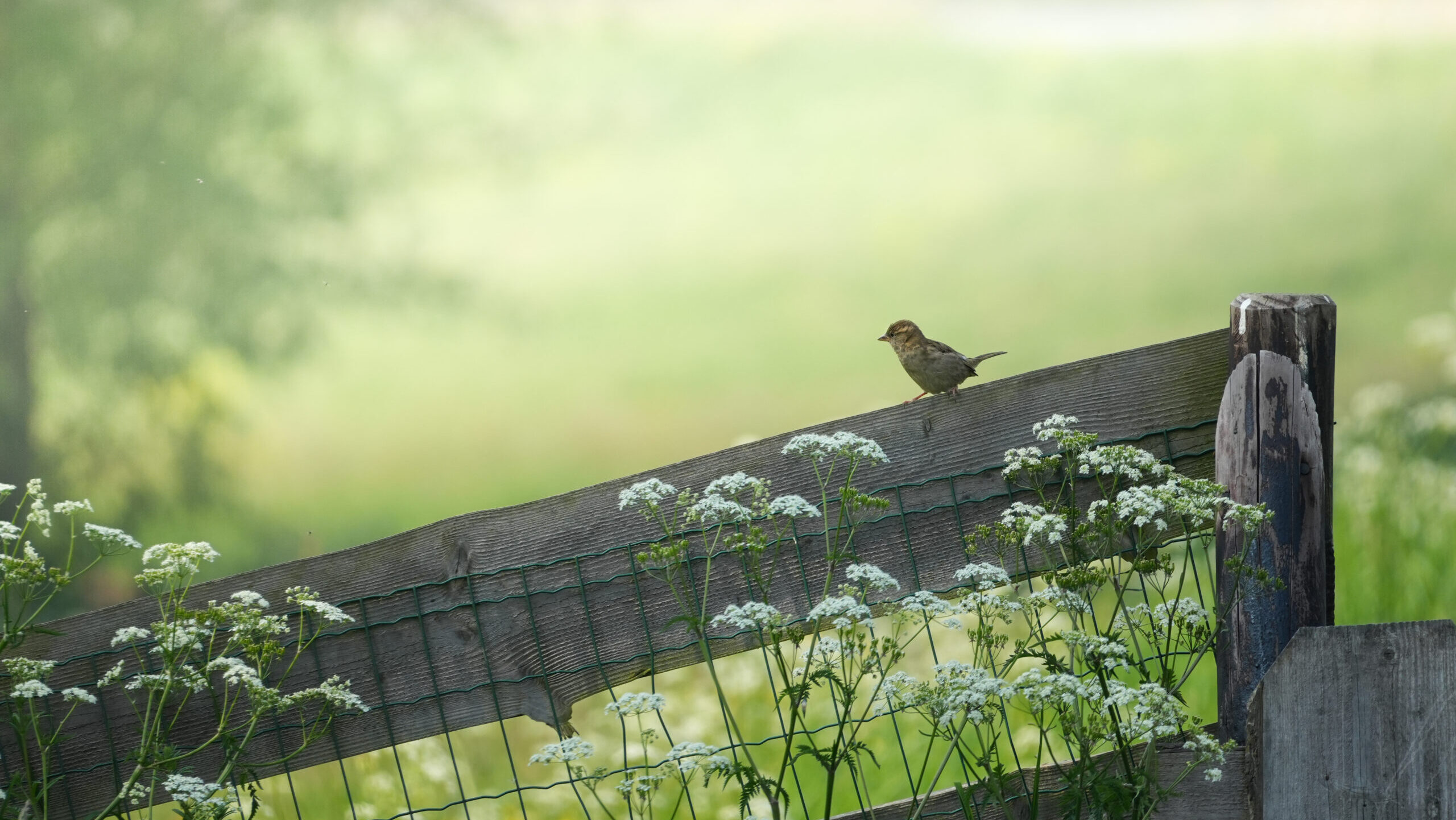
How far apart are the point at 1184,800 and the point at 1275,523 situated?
627 millimetres

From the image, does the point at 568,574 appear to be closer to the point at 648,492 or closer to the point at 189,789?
the point at 648,492

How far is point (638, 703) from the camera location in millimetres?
1931

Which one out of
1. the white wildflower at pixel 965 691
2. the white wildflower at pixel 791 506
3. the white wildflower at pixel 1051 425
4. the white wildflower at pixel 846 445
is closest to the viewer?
the white wildflower at pixel 965 691

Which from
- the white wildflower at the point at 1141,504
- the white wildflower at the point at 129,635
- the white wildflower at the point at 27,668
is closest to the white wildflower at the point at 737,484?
the white wildflower at the point at 1141,504

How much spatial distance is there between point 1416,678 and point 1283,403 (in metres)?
0.66

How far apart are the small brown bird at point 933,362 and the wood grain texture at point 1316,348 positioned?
4.02 ft

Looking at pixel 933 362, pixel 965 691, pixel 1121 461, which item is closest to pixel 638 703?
pixel 965 691

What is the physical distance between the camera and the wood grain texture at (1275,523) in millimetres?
2279

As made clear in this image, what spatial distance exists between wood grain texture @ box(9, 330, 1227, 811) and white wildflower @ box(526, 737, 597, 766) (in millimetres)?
561

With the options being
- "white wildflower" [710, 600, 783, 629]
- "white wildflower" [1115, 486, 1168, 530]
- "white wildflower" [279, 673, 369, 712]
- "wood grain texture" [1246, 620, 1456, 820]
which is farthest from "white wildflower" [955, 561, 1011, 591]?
"white wildflower" [279, 673, 369, 712]

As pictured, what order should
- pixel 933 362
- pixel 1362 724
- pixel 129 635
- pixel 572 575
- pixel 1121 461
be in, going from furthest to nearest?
1. pixel 933 362
2. pixel 572 575
3. pixel 129 635
4. pixel 1121 461
5. pixel 1362 724

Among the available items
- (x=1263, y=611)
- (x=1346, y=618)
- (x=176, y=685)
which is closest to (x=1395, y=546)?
(x=1346, y=618)

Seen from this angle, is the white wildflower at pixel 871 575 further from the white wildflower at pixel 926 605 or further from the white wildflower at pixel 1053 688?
the white wildflower at pixel 1053 688

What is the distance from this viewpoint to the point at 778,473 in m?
2.60
